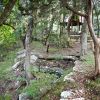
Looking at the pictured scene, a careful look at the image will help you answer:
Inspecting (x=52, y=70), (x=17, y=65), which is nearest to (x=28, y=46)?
(x=52, y=70)

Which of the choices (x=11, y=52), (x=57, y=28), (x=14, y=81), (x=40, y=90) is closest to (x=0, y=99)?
(x=14, y=81)

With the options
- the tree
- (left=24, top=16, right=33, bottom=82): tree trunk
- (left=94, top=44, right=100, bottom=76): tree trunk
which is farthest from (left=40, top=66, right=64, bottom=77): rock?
the tree

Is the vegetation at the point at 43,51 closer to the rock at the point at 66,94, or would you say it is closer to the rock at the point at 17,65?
the rock at the point at 17,65

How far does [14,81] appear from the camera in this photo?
1355 centimetres

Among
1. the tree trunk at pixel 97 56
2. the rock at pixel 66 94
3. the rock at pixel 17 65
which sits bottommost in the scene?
the rock at pixel 17 65

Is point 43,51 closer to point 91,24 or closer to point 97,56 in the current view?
point 97,56

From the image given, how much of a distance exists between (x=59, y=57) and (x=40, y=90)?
228 inches

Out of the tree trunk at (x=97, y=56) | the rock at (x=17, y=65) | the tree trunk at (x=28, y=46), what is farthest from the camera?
the rock at (x=17, y=65)

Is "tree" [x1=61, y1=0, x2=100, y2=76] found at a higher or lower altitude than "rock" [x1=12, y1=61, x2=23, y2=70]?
Answer: higher

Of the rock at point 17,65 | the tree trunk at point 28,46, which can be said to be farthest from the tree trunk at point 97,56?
the rock at point 17,65

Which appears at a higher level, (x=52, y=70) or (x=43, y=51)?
(x=43, y=51)

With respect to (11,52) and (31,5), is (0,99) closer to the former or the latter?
(31,5)

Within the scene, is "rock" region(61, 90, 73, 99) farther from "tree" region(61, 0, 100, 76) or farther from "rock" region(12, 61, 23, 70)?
"rock" region(12, 61, 23, 70)

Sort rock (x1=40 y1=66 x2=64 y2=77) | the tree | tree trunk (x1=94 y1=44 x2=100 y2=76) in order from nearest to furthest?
the tree → tree trunk (x1=94 y1=44 x2=100 y2=76) → rock (x1=40 y1=66 x2=64 y2=77)
